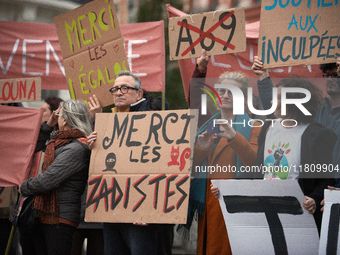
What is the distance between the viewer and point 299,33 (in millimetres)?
3537

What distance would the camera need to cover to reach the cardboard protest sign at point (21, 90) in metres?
4.71

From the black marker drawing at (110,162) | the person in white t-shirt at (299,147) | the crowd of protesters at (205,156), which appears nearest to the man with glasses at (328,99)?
the crowd of protesters at (205,156)

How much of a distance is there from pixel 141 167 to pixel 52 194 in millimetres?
732

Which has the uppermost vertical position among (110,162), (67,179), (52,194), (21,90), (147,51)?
(147,51)

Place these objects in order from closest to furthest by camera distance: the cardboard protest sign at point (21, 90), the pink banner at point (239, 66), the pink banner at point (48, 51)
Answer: the cardboard protest sign at point (21, 90) → the pink banner at point (239, 66) → the pink banner at point (48, 51)

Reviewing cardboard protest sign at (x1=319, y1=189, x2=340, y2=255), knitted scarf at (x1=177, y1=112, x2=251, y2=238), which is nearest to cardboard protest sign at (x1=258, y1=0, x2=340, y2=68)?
knitted scarf at (x1=177, y1=112, x2=251, y2=238)

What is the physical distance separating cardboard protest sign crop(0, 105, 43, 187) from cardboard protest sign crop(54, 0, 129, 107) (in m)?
0.45

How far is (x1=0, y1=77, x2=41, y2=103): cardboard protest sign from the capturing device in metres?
4.71

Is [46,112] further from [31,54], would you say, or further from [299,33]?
[299,33]

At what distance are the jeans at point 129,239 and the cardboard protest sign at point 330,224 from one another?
1.11 metres

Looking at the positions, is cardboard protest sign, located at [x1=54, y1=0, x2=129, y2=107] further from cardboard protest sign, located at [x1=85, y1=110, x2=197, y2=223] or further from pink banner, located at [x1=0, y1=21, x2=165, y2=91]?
pink banner, located at [x1=0, y1=21, x2=165, y2=91]

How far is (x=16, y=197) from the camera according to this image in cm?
466

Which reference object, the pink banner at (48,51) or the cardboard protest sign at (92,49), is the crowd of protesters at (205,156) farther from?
the pink banner at (48,51)

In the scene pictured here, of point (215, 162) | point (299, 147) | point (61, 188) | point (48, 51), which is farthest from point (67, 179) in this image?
point (48, 51)
